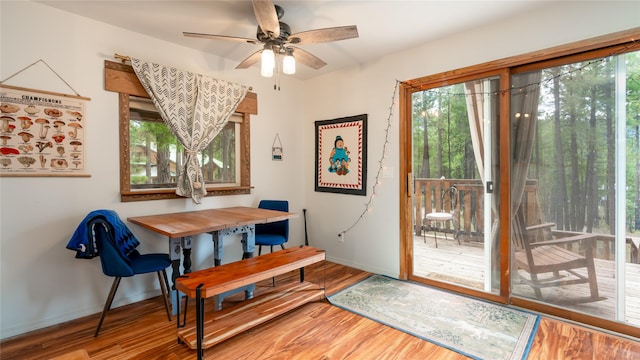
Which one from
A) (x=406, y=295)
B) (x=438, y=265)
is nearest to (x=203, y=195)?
(x=406, y=295)

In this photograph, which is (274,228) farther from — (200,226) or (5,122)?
(5,122)

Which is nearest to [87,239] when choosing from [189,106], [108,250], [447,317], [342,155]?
[108,250]

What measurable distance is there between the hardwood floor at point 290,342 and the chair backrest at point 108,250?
19.0 inches

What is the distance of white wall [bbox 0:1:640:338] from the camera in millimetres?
2227

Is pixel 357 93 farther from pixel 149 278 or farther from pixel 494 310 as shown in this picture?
pixel 149 278

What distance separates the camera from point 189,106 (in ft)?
9.94

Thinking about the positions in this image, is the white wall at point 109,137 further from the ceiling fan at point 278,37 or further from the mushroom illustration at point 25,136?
the ceiling fan at point 278,37

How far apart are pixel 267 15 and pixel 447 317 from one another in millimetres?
2645

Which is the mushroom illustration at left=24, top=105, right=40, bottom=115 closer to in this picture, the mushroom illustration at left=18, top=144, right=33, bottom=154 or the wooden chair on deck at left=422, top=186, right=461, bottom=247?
the mushroom illustration at left=18, top=144, right=33, bottom=154

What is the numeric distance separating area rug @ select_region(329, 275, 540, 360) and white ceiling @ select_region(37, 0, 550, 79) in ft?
8.20

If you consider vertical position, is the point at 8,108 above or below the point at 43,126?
above

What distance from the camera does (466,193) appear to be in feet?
9.58

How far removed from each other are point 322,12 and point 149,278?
288cm

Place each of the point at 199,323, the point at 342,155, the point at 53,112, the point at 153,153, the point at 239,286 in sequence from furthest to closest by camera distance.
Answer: the point at 342,155 → the point at 153,153 → the point at 53,112 → the point at 239,286 → the point at 199,323
